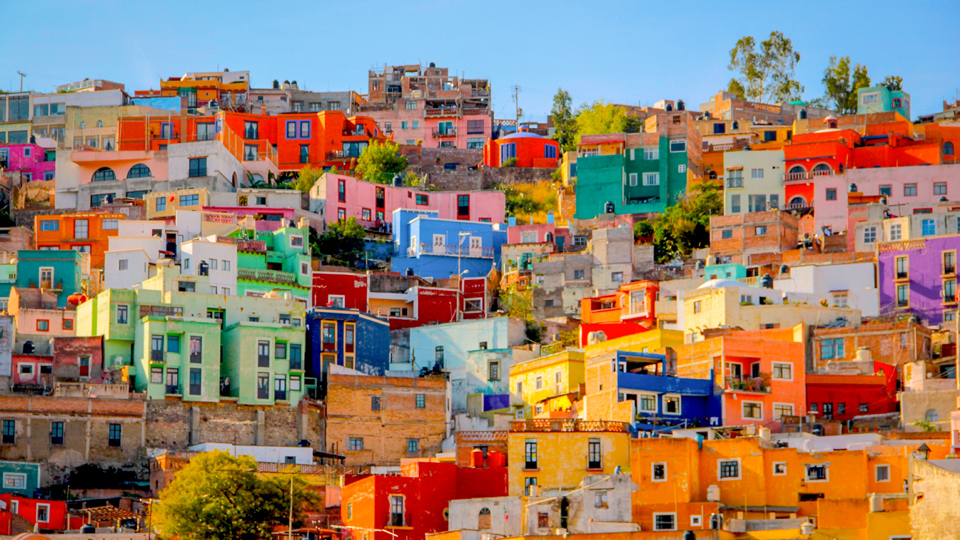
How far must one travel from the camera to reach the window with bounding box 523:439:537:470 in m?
49.0

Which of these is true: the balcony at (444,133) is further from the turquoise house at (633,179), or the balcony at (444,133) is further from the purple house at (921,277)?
the purple house at (921,277)

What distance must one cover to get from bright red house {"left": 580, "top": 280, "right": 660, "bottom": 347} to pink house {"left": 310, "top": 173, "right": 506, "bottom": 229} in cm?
1943

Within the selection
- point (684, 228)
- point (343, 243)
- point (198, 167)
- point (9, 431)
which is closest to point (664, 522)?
point (9, 431)

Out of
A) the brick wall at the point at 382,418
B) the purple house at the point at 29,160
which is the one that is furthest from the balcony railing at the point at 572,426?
the purple house at the point at 29,160

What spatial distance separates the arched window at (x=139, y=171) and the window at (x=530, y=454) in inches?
1760

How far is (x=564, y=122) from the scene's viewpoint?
369 ft

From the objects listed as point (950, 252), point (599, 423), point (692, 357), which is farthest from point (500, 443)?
point (950, 252)

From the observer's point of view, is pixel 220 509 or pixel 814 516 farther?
pixel 220 509

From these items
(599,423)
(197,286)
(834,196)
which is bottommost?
(599,423)

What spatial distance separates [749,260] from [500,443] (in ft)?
88.2

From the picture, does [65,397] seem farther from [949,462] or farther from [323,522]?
[949,462]

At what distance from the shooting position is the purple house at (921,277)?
6569 cm

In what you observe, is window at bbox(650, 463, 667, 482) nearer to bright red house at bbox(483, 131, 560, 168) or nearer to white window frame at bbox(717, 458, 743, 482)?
white window frame at bbox(717, 458, 743, 482)

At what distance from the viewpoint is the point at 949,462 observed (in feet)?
127
